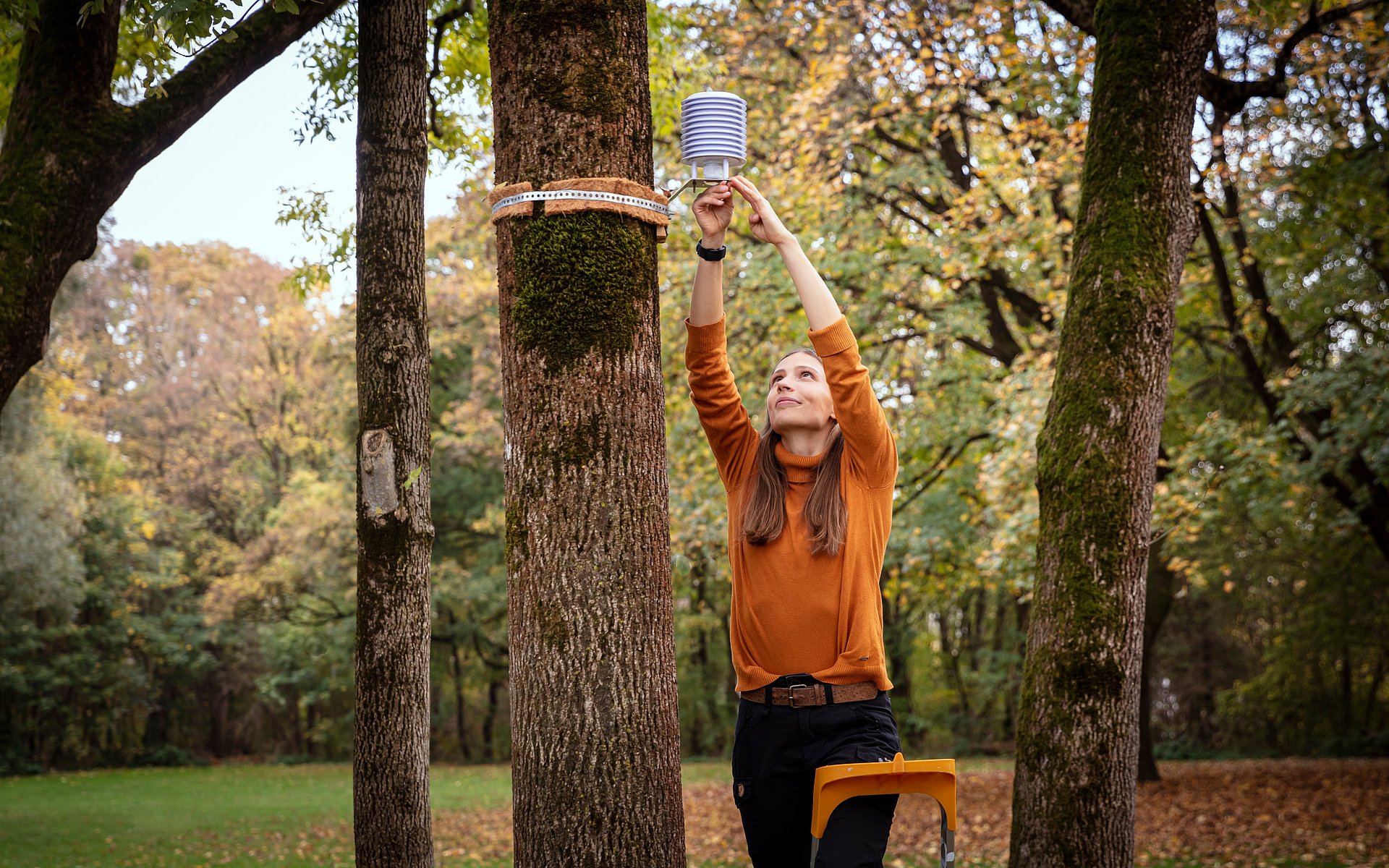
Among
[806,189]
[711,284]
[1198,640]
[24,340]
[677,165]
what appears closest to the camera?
[711,284]

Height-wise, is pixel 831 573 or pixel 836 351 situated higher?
pixel 836 351

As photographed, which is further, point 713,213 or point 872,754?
point 713,213

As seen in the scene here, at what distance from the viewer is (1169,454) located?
12.8 meters

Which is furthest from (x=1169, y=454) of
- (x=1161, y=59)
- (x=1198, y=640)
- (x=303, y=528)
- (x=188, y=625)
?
(x=188, y=625)

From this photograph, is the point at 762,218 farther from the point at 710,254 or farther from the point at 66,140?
the point at 66,140

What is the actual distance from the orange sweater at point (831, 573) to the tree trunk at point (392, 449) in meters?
2.42

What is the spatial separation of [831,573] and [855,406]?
1.59 feet

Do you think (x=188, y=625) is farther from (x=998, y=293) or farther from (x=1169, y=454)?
(x=1169, y=454)

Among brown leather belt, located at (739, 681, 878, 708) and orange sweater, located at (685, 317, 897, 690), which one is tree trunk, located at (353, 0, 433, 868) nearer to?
orange sweater, located at (685, 317, 897, 690)

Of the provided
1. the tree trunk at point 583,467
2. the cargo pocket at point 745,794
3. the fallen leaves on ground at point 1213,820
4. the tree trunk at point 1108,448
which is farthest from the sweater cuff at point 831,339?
the fallen leaves on ground at point 1213,820

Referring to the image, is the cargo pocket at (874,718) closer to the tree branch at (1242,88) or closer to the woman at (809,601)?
the woman at (809,601)

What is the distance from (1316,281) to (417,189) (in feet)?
43.0

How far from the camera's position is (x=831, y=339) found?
301cm

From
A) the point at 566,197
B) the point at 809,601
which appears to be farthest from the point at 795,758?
the point at 566,197
